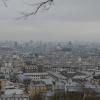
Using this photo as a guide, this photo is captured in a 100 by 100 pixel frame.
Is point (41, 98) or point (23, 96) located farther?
point (23, 96)

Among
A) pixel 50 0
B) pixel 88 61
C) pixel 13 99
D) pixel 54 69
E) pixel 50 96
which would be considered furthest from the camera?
pixel 88 61

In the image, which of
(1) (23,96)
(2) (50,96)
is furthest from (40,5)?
(1) (23,96)

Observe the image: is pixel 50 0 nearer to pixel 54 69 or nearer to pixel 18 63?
pixel 54 69

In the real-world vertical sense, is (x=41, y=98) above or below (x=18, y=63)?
below

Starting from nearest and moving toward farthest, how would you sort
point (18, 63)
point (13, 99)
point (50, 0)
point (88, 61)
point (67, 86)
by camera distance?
1. point (50, 0)
2. point (13, 99)
3. point (67, 86)
4. point (18, 63)
5. point (88, 61)

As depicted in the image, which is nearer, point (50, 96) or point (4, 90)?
point (50, 96)

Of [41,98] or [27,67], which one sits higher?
[27,67]

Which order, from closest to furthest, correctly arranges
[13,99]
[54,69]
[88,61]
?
[13,99] → [54,69] → [88,61]

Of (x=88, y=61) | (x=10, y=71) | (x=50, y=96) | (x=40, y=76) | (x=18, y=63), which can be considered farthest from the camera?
(x=88, y=61)

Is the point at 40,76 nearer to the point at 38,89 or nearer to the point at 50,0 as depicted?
the point at 38,89

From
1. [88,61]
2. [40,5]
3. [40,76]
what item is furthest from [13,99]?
[88,61]
